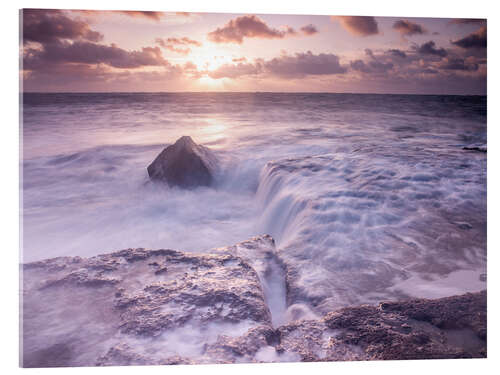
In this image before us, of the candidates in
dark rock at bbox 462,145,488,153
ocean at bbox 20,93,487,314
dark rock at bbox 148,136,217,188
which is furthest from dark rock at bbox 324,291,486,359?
dark rock at bbox 148,136,217,188

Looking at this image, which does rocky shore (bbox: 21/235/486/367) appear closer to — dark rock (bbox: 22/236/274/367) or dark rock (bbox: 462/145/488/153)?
dark rock (bbox: 22/236/274/367)

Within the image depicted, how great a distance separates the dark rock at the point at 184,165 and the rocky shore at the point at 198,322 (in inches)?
60.8

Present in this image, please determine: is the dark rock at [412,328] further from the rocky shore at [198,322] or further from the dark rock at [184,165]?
the dark rock at [184,165]

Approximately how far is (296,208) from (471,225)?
143 cm

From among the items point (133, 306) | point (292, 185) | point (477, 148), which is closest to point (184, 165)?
point (292, 185)

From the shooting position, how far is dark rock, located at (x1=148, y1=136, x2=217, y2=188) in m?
3.53

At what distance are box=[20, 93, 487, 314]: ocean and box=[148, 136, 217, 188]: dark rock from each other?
0.11 m

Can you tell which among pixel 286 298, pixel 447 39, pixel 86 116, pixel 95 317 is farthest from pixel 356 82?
pixel 95 317

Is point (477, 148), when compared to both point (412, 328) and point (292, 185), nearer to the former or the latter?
point (292, 185)

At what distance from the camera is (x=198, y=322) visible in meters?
1.89

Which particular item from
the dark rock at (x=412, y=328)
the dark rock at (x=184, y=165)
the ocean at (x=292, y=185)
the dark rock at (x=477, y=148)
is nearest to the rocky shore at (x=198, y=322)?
the dark rock at (x=412, y=328)

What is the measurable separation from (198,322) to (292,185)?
1.94 meters

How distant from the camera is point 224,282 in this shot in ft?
6.85
